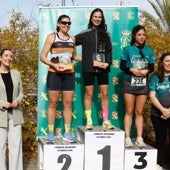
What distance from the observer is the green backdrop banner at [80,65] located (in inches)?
288

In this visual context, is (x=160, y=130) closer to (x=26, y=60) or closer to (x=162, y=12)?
(x=26, y=60)

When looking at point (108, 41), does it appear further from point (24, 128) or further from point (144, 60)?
point (24, 128)

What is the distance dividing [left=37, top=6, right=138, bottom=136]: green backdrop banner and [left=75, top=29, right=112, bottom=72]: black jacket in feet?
1.70

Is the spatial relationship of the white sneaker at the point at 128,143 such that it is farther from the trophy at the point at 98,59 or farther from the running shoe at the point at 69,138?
the trophy at the point at 98,59

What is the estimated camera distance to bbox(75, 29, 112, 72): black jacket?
6.75 m

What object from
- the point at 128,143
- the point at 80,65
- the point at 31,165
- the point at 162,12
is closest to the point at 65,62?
the point at 80,65

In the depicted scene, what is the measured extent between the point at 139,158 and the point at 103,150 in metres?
0.53

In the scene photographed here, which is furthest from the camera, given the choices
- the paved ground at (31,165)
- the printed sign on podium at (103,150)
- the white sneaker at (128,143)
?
the paved ground at (31,165)

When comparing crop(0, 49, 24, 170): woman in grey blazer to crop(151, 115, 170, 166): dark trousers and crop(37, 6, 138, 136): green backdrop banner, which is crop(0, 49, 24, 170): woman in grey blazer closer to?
crop(37, 6, 138, 136): green backdrop banner

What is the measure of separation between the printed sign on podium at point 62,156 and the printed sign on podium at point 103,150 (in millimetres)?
105

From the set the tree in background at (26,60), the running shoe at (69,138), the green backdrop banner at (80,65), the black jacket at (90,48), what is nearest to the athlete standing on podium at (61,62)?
the running shoe at (69,138)

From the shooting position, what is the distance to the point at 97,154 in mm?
6320

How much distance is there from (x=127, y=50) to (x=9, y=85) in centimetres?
182

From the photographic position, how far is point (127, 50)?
6672 millimetres
